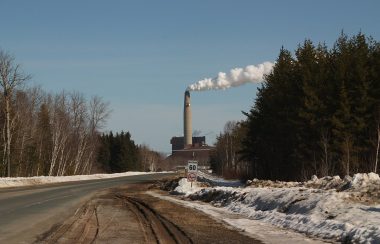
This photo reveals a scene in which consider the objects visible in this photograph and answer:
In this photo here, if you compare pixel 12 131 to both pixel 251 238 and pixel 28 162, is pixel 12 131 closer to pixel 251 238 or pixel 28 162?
pixel 28 162

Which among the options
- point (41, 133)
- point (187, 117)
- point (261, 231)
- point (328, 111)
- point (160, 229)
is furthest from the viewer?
point (187, 117)

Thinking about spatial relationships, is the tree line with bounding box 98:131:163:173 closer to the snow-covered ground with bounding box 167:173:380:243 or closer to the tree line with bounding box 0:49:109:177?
the tree line with bounding box 0:49:109:177

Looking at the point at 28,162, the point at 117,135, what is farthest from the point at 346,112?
the point at 117,135

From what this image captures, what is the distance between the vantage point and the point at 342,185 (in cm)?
1866

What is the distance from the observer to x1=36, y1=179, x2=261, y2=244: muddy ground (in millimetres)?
12000

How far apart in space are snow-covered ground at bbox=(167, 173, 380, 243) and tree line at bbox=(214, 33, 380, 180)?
14456mm

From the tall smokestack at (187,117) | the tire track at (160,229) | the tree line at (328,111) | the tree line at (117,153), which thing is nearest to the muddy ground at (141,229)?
the tire track at (160,229)

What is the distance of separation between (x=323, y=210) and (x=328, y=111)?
24.2 meters

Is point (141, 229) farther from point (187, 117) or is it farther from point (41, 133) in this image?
point (187, 117)

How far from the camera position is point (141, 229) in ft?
46.4

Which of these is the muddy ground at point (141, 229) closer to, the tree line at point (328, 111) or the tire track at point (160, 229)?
the tire track at point (160, 229)

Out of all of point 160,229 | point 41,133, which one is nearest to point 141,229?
point 160,229

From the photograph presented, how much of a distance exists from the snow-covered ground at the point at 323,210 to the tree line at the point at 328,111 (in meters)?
14.5

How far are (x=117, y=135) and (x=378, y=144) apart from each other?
334 feet
